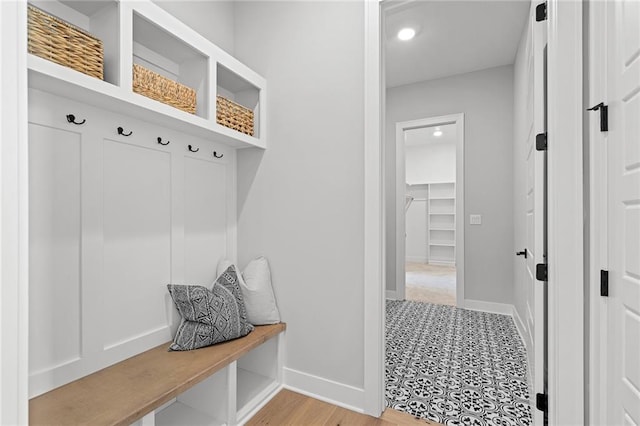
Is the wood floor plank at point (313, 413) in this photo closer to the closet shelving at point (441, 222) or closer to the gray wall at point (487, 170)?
the gray wall at point (487, 170)

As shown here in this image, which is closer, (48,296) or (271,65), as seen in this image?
(48,296)

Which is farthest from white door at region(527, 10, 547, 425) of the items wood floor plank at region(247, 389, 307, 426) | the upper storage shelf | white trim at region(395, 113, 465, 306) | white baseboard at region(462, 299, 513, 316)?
white trim at region(395, 113, 465, 306)

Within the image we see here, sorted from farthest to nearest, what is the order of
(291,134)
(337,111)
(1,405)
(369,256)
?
1. (291,134)
2. (337,111)
3. (369,256)
4. (1,405)

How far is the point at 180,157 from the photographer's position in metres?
1.86

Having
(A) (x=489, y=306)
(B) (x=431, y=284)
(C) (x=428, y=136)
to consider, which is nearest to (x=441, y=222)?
(C) (x=428, y=136)

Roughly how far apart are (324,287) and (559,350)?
114 centimetres

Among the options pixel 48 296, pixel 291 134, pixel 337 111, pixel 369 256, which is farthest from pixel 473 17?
pixel 48 296

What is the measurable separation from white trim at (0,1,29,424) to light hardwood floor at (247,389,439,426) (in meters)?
1.26

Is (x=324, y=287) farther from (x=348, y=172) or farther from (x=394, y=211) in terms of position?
(x=394, y=211)

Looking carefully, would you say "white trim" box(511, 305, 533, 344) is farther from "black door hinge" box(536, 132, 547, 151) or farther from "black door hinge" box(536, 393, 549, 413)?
"black door hinge" box(536, 132, 547, 151)

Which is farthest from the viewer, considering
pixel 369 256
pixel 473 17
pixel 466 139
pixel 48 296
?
pixel 466 139

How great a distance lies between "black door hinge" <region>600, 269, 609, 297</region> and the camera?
1.09 metres

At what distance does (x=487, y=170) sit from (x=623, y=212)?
118 inches

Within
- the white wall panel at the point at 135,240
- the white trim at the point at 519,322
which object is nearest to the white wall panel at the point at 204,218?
the white wall panel at the point at 135,240
